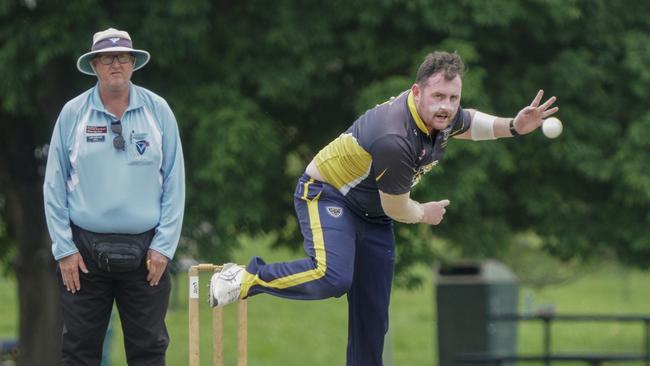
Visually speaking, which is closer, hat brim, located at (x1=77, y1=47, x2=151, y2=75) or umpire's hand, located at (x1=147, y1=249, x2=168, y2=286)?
hat brim, located at (x1=77, y1=47, x2=151, y2=75)

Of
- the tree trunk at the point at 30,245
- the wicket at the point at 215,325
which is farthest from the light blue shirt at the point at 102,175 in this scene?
the tree trunk at the point at 30,245

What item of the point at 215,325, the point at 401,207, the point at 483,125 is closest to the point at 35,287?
the point at 215,325

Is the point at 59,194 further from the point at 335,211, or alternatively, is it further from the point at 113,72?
the point at 335,211

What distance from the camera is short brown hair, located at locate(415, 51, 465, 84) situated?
18.3 feet

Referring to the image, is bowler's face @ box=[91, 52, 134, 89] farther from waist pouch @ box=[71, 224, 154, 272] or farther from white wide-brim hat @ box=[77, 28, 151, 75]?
waist pouch @ box=[71, 224, 154, 272]

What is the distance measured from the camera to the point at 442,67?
5.59 m

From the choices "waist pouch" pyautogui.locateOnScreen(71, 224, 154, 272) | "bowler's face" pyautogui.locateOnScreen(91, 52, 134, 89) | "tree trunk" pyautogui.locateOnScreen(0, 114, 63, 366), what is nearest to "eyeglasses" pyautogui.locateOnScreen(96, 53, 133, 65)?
"bowler's face" pyautogui.locateOnScreen(91, 52, 134, 89)

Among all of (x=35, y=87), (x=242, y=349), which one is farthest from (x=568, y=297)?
(x=242, y=349)

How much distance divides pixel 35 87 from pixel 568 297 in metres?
26.2

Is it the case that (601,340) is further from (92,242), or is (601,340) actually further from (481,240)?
(92,242)

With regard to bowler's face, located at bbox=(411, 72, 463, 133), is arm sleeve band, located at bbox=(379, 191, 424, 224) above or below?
below

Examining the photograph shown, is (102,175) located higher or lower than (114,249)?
higher

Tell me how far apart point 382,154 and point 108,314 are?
1.44 m

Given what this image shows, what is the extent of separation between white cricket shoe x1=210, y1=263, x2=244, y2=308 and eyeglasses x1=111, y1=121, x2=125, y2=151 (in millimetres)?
826
